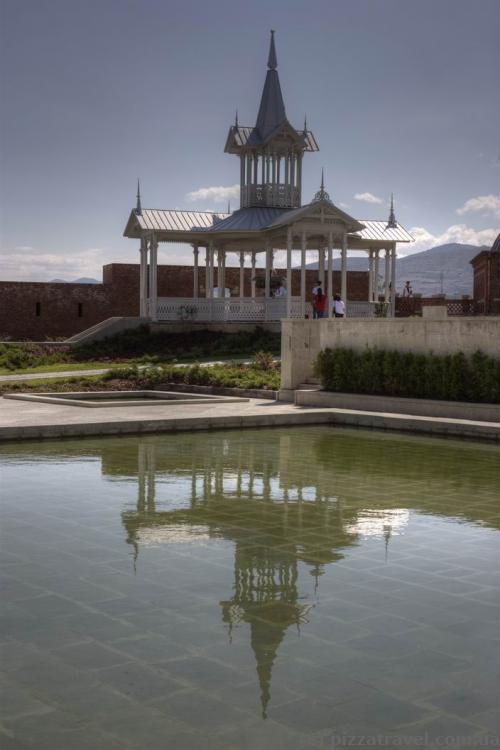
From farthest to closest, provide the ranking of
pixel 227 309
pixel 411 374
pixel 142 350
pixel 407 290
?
pixel 407 290, pixel 227 309, pixel 142 350, pixel 411 374

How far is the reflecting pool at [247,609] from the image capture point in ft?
13.5

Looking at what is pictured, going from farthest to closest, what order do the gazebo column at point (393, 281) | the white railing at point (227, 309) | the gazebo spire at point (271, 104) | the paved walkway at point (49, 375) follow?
the gazebo spire at point (271, 104) < the gazebo column at point (393, 281) < the white railing at point (227, 309) < the paved walkway at point (49, 375)

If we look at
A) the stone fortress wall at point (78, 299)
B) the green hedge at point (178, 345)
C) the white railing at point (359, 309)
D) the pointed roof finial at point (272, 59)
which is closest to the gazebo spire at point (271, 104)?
the pointed roof finial at point (272, 59)

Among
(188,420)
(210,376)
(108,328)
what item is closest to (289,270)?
(108,328)

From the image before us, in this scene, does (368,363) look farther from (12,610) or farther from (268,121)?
(268,121)

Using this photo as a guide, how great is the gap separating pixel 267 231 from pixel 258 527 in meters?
25.2

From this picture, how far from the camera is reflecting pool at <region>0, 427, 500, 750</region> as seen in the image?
4.12 metres

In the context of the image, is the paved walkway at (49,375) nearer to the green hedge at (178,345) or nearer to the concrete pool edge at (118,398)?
the green hedge at (178,345)

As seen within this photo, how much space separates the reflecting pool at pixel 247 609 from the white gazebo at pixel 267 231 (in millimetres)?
21819

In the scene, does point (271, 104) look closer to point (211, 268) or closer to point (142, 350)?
point (211, 268)

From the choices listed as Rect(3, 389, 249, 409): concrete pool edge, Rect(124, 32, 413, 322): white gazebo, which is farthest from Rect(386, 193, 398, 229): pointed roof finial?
Rect(3, 389, 249, 409): concrete pool edge

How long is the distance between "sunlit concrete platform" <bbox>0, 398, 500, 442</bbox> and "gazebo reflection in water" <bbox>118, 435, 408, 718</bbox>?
6.63 feet

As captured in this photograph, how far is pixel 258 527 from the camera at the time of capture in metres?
7.95

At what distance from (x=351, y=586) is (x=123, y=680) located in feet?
6.78
